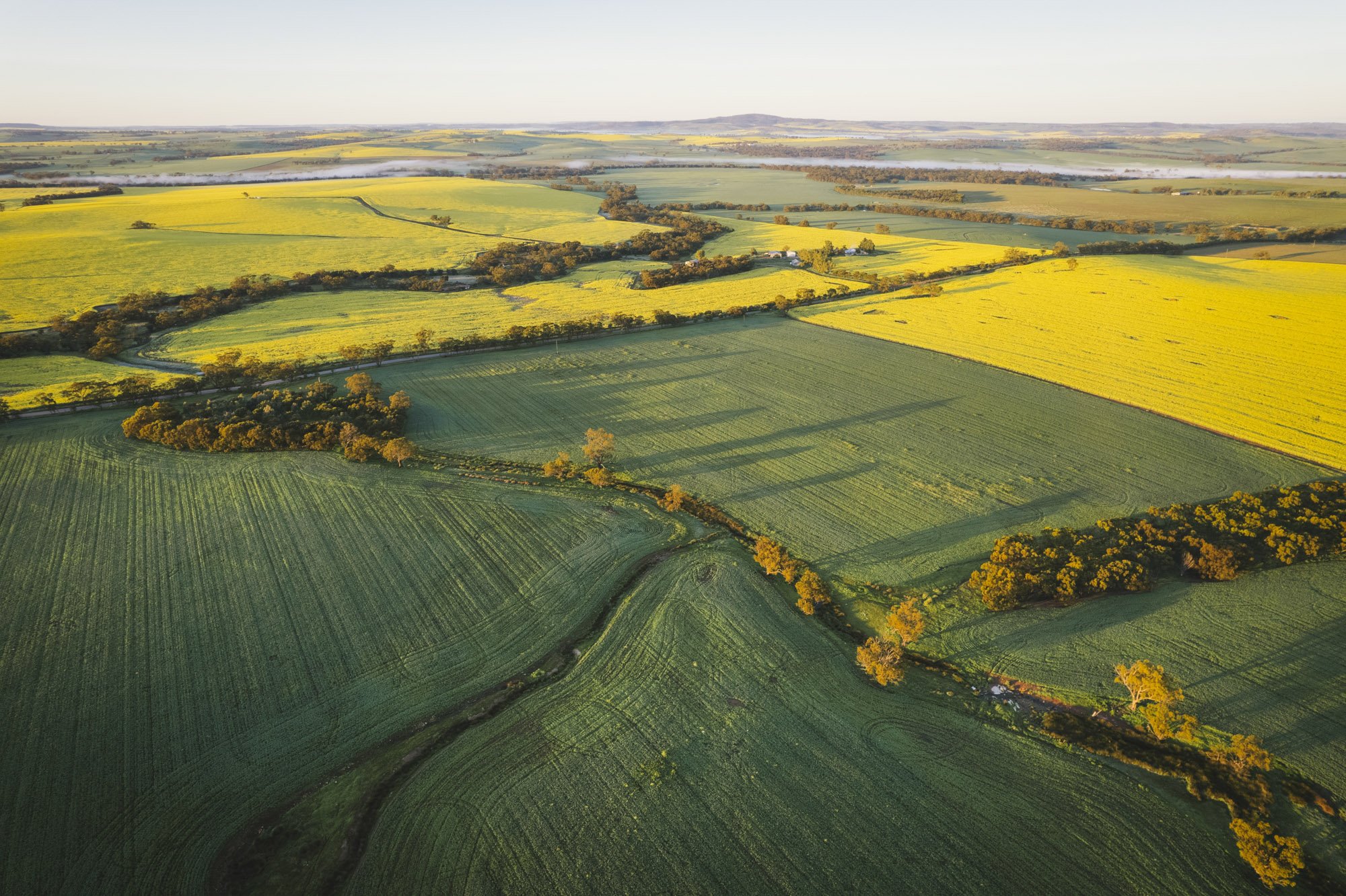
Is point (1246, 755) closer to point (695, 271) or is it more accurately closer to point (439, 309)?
point (439, 309)

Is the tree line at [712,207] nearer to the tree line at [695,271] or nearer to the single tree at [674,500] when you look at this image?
the tree line at [695,271]

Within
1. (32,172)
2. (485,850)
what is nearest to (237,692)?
(485,850)

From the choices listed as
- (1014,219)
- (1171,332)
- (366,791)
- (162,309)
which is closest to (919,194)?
(1014,219)

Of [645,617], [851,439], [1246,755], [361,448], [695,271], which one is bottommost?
[1246,755]

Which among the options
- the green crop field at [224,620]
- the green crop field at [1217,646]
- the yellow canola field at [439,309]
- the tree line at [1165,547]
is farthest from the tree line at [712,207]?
the green crop field at [1217,646]

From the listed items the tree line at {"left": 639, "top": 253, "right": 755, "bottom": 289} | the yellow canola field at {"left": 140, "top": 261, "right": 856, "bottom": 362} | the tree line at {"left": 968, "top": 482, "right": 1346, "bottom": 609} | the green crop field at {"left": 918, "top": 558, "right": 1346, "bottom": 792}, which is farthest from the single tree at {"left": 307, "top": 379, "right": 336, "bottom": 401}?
the tree line at {"left": 968, "top": 482, "right": 1346, "bottom": 609}

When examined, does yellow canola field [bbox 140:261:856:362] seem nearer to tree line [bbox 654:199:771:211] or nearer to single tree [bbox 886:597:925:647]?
single tree [bbox 886:597:925:647]
